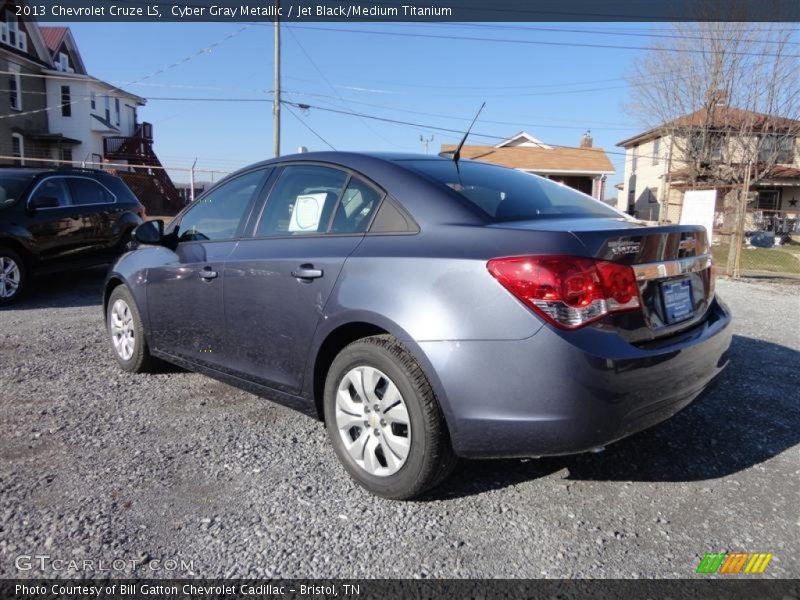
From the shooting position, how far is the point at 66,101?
104 feet

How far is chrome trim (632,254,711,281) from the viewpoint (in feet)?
8.10

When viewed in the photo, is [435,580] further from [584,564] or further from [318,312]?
[318,312]


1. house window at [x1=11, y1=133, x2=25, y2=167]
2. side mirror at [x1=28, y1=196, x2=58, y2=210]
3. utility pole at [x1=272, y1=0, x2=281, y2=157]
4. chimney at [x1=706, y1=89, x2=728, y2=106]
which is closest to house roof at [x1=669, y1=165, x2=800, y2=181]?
chimney at [x1=706, y1=89, x2=728, y2=106]

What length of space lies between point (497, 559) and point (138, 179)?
25.5 m

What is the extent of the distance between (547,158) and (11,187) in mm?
29366

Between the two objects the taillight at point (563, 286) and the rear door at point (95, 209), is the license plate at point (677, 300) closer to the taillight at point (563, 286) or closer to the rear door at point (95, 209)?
the taillight at point (563, 286)

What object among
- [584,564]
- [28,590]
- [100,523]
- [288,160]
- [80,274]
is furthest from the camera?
[80,274]

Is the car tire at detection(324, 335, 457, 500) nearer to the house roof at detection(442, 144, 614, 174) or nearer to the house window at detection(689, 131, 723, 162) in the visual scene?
the house window at detection(689, 131, 723, 162)

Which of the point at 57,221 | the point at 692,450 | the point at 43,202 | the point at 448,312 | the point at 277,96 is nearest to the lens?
the point at 448,312

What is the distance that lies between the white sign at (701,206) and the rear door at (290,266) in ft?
30.0

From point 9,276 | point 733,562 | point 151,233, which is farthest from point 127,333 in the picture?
point 733,562

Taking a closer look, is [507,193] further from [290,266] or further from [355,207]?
[290,266]

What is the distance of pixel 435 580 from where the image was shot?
217cm

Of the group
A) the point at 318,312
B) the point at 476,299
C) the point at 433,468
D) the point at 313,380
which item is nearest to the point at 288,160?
the point at 318,312
